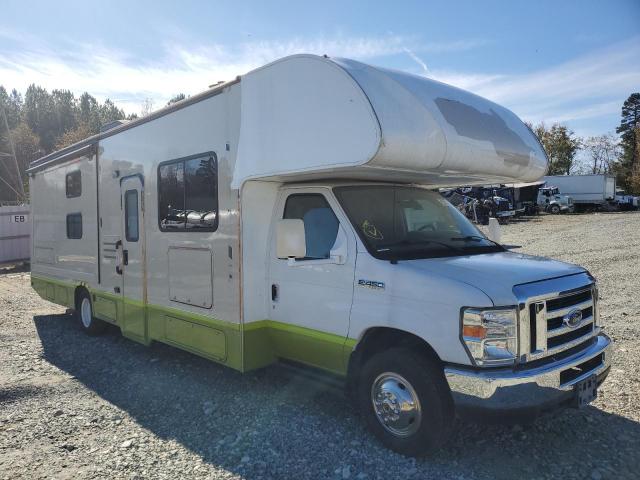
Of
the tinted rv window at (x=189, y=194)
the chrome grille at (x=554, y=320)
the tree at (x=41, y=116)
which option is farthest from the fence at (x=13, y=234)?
the tree at (x=41, y=116)

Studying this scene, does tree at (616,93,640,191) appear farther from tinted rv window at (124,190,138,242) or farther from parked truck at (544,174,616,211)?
tinted rv window at (124,190,138,242)

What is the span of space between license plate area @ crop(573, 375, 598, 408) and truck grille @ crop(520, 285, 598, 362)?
26 cm

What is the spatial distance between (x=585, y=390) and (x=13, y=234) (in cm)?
1833

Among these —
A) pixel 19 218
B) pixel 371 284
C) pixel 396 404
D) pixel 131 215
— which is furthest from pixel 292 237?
pixel 19 218

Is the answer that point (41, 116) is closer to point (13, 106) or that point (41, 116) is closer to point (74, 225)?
point (13, 106)

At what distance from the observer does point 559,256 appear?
48.2 feet

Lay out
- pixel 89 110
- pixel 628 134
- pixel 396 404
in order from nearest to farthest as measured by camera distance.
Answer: pixel 396 404 → pixel 628 134 → pixel 89 110

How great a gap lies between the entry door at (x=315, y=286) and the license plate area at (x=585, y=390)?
1722 millimetres

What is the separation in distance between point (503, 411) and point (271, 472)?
66.6 inches

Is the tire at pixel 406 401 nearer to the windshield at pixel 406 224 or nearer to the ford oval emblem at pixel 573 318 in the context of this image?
the windshield at pixel 406 224

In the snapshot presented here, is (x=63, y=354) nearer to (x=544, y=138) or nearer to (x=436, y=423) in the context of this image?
(x=436, y=423)

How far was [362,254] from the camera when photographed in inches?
162

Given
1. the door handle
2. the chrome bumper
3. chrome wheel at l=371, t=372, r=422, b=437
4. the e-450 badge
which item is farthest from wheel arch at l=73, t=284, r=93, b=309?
the chrome bumper

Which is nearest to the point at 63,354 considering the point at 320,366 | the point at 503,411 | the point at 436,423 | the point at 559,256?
the point at 320,366
